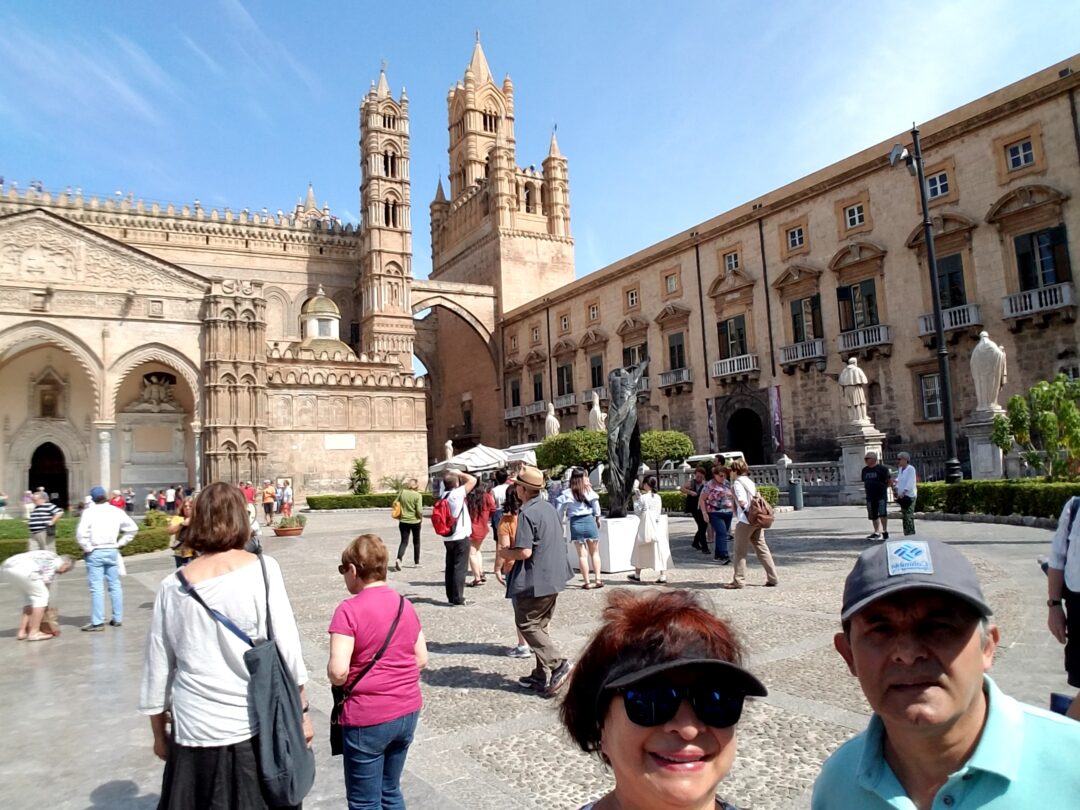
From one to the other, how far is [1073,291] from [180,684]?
23.0m

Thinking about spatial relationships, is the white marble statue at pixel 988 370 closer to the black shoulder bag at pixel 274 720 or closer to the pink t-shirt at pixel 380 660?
the pink t-shirt at pixel 380 660

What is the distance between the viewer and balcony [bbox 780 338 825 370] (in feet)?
83.9

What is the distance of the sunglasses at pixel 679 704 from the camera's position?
125cm

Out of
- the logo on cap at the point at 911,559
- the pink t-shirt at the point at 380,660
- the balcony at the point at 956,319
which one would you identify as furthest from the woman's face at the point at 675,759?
the balcony at the point at 956,319

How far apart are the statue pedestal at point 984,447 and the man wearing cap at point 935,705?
16.6 meters

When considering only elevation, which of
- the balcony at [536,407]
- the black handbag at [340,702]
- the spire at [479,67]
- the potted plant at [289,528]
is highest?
the spire at [479,67]

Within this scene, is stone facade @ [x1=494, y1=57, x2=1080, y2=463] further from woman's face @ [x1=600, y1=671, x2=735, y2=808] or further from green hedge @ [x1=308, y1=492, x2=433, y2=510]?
woman's face @ [x1=600, y1=671, x2=735, y2=808]

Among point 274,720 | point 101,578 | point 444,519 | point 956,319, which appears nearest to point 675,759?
point 274,720

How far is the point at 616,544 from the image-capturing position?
33.5 feet

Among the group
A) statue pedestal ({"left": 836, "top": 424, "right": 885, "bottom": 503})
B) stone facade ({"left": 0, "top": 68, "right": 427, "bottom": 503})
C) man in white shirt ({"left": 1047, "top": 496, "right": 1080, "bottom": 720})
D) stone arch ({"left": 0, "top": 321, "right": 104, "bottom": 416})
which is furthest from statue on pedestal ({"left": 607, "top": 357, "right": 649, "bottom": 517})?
stone arch ({"left": 0, "top": 321, "right": 104, "bottom": 416})

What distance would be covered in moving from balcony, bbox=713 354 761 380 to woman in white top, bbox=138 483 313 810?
89.5ft

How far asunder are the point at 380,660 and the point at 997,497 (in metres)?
13.7

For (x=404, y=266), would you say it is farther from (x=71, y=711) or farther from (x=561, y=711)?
(x=561, y=711)

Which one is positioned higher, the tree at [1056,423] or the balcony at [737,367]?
the balcony at [737,367]
